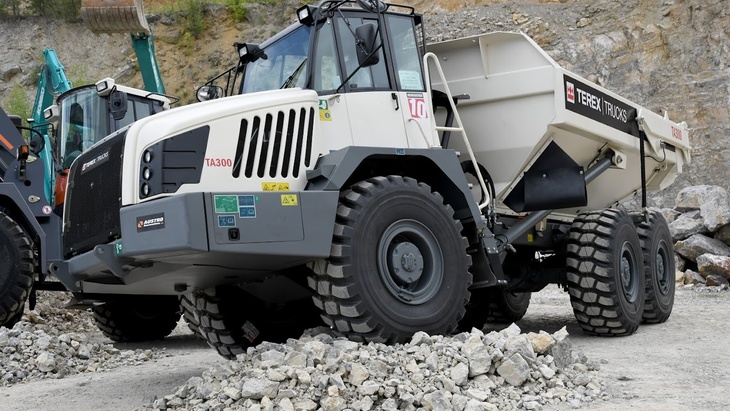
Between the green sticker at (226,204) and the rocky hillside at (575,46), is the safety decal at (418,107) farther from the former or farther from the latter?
the rocky hillside at (575,46)

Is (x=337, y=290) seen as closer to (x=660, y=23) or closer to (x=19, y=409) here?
(x=19, y=409)

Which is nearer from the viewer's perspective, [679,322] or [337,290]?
[337,290]

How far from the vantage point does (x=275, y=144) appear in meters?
5.70

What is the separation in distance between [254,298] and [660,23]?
23516 millimetres

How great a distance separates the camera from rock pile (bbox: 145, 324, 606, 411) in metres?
4.82

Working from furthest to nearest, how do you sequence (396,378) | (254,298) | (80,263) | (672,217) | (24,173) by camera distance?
(672,217)
(24,173)
(254,298)
(80,263)
(396,378)

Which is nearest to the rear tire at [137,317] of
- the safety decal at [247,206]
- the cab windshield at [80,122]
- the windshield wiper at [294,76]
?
the cab windshield at [80,122]

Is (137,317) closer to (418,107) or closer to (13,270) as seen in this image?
(13,270)

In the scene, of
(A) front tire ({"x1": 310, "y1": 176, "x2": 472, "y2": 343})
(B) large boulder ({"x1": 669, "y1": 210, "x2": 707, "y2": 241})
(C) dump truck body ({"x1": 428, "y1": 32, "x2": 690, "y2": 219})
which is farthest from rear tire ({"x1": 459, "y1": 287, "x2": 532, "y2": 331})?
(B) large boulder ({"x1": 669, "y1": 210, "x2": 707, "y2": 241})

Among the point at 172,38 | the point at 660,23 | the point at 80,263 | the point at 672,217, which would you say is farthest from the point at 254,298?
the point at 172,38

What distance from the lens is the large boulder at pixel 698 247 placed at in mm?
15711

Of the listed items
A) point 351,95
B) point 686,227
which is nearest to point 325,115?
point 351,95

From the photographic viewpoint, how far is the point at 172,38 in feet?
120

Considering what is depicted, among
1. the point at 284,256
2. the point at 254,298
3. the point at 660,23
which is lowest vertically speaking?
the point at 254,298
